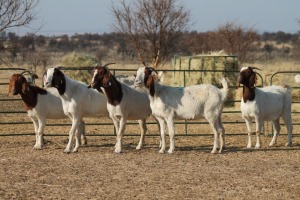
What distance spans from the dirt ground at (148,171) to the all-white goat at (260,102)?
0.66 metres

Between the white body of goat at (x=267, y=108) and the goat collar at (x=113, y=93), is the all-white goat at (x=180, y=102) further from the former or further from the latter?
the white body of goat at (x=267, y=108)

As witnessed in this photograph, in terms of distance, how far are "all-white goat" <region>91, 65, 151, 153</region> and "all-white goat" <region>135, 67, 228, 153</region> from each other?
0.36 meters

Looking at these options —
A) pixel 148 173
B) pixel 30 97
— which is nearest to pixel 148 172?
pixel 148 173

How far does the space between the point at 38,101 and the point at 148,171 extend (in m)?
3.74

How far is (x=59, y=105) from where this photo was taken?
1369 centimetres

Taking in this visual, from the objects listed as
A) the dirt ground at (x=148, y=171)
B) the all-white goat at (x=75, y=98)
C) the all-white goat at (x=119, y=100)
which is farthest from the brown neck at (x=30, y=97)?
the all-white goat at (x=119, y=100)

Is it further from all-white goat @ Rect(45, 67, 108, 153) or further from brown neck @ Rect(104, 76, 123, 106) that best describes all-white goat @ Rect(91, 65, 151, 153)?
all-white goat @ Rect(45, 67, 108, 153)

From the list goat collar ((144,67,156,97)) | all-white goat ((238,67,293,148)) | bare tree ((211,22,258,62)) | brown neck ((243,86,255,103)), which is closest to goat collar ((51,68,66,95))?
goat collar ((144,67,156,97))

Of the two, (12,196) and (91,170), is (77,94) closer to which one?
(91,170)

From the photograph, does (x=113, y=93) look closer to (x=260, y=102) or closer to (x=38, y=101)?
(x=38, y=101)

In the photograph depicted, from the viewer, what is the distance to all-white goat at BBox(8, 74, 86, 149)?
44.0 feet

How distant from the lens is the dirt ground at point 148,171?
9328 mm

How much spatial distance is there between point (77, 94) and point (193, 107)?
249 cm

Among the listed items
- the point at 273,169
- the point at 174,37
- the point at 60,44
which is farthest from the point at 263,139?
the point at 60,44
